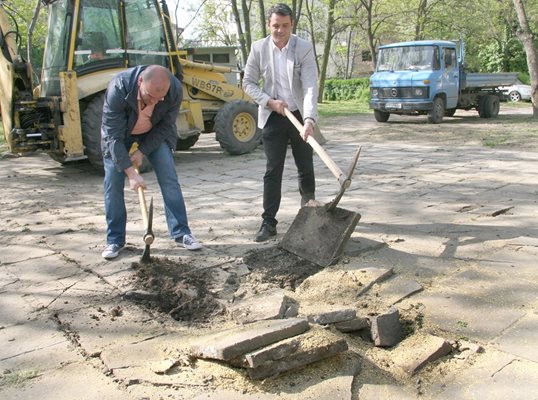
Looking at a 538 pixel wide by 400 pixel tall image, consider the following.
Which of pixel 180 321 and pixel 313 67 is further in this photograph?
pixel 313 67

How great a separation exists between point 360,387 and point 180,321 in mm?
1218

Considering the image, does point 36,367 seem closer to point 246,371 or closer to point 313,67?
point 246,371

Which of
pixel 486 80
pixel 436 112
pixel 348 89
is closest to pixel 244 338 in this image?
pixel 436 112

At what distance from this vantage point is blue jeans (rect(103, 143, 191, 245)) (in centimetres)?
423

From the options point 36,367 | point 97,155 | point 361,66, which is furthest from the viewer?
point 361,66

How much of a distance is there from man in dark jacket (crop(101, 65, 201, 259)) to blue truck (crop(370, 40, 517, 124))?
11336mm

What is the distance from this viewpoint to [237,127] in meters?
9.77

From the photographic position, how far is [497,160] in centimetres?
820

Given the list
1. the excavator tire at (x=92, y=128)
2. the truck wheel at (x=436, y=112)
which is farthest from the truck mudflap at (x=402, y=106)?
the excavator tire at (x=92, y=128)

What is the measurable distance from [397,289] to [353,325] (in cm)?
64

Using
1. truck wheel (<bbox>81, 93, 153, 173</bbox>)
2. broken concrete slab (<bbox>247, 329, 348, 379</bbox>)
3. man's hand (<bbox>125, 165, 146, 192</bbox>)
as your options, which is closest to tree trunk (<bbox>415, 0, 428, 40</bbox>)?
truck wheel (<bbox>81, 93, 153, 173</bbox>)

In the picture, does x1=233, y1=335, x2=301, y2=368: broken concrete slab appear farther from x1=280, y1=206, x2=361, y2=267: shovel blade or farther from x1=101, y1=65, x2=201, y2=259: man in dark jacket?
x1=101, y1=65, x2=201, y2=259: man in dark jacket

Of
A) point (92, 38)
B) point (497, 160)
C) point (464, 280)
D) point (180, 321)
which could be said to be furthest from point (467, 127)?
point (180, 321)

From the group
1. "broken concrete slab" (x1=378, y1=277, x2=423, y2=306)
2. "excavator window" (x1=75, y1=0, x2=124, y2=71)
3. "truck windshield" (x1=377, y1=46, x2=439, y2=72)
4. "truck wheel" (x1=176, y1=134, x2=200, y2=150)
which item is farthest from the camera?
"truck windshield" (x1=377, y1=46, x2=439, y2=72)
